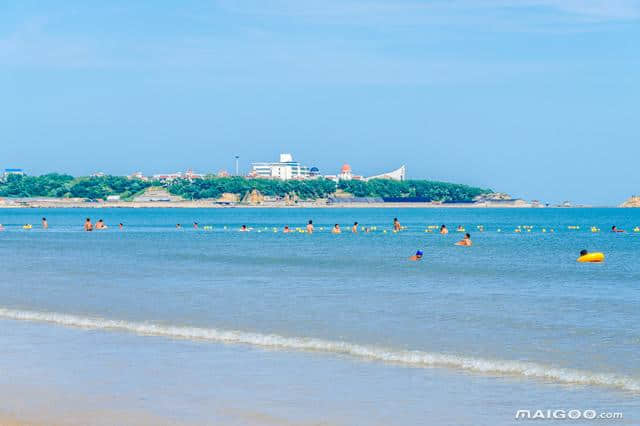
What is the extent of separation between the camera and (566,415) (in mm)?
13328

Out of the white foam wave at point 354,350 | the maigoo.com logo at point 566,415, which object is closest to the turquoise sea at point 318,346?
the white foam wave at point 354,350

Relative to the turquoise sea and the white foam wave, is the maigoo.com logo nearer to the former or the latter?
the turquoise sea

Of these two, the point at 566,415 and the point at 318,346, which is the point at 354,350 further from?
the point at 566,415

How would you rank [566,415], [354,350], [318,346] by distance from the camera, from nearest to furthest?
[566,415] → [354,350] → [318,346]

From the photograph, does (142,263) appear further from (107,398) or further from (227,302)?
(107,398)

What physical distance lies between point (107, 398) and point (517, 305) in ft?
51.2

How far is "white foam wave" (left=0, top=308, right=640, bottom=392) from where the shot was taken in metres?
15.8

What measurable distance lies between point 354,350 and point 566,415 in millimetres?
6043

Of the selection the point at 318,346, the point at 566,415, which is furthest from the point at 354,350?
the point at 566,415

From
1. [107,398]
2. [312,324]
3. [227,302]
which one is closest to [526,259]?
[227,302]

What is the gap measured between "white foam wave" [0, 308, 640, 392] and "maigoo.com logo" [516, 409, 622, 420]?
1.69 meters

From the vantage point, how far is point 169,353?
18.5m

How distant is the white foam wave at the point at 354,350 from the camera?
1577 cm

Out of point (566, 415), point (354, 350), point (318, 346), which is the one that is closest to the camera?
point (566, 415)
